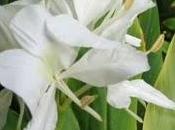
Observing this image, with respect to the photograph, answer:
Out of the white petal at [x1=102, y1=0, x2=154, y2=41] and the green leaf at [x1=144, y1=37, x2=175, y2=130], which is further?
the green leaf at [x1=144, y1=37, x2=175, y2=130]

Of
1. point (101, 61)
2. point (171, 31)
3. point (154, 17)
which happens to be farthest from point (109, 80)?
point (171, 31)

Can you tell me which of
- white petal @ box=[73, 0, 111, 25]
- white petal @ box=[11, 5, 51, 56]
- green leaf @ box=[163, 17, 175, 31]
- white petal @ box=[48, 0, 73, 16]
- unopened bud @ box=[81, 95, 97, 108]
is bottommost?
green leaf @ box=[163, 17, 175, 31]

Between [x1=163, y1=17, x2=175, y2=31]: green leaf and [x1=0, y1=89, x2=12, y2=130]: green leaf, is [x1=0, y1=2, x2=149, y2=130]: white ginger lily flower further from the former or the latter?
[x1=163, y1=17, x2=175, y2=31]: green leaf

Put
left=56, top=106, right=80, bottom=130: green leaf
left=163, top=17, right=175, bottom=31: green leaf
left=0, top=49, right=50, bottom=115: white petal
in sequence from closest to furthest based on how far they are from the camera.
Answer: left=0, top=49, right=50, bottom=115: white petal → left=56, top=106, right=80, bottom=130: green leaf → left=163, top=17, right=175, bottom=31: green leaf

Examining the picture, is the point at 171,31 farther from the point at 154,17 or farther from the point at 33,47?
the point at 33,47

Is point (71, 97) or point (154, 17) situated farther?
point (154, 17)

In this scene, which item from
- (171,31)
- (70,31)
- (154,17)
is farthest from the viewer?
(171,31)

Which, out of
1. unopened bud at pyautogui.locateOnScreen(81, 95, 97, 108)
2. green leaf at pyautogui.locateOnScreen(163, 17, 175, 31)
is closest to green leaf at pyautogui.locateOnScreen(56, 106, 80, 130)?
unopened bud at pyautogui.locateOnScreen(81, 95, 97, 108)
